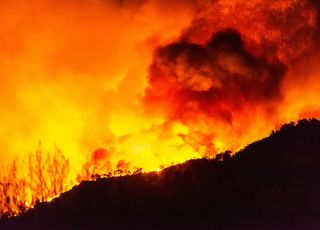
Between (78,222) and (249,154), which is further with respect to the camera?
(249,154)

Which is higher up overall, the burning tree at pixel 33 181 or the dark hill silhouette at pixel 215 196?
the burning tree at pixel 33 181

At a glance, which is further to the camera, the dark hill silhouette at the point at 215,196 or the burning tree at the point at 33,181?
the burning tree at the point at 33,181

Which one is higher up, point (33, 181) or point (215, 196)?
point (33, 181)

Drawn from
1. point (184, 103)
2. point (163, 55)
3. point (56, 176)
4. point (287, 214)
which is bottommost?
point (287, 214)

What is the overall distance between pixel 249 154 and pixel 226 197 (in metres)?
2.87

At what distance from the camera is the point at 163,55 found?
31.5m

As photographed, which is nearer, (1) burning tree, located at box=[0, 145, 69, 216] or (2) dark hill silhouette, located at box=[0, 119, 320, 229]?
(2) dark hill silhouette, located at box=[0, 119, 320, 229]

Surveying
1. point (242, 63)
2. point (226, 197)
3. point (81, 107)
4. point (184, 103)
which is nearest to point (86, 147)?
point (81, 107)

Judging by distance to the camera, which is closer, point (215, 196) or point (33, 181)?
point (215, 196)

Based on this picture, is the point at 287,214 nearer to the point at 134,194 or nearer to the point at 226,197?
the point at 226,197

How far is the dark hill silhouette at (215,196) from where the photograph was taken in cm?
2172

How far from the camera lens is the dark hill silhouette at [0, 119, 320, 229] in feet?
71.3

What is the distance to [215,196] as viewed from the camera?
897 inches

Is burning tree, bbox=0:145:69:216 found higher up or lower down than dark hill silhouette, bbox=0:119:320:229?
higher up
